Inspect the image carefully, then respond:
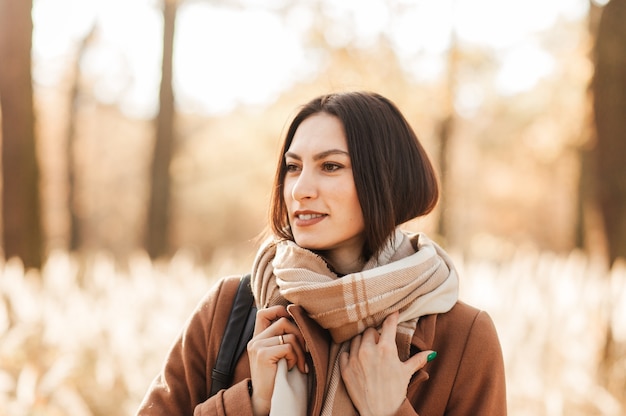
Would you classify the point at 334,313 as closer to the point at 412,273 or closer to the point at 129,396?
the point at 412,273

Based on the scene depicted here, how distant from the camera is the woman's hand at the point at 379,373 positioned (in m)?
1.97

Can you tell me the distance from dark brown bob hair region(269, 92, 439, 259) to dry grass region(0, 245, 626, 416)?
235cm

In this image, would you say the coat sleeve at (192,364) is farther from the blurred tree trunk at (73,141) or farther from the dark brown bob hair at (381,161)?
the blurred tree trunk at (73,141)

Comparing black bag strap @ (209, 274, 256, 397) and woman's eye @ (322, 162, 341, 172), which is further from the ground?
woman's eye @ (322, 162, 341, 172)

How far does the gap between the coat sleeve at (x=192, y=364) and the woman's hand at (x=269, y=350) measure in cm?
17

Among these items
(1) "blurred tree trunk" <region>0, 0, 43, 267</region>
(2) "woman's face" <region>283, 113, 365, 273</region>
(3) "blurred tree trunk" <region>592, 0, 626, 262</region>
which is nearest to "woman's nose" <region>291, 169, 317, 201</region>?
(2) "woman's face" <region>283, 113, 365, 273</region>

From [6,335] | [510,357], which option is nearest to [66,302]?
[6,335]

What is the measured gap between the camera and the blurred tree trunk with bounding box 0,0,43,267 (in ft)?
22.4

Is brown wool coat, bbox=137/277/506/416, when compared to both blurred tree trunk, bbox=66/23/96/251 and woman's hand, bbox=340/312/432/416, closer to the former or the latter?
woman's hand, bbox=340/312/432/416

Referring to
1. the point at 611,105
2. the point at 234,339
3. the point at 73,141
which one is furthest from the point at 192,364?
the point at 73,141

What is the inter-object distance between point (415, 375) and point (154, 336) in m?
2.98

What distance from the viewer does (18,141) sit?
705 centimetres

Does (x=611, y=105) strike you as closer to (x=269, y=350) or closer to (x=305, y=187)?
(x=305, y=187)

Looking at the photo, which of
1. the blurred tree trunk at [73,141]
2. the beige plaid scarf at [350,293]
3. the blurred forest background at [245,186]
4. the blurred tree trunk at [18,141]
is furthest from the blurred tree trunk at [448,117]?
the beige plaid scarf at [350,293]
